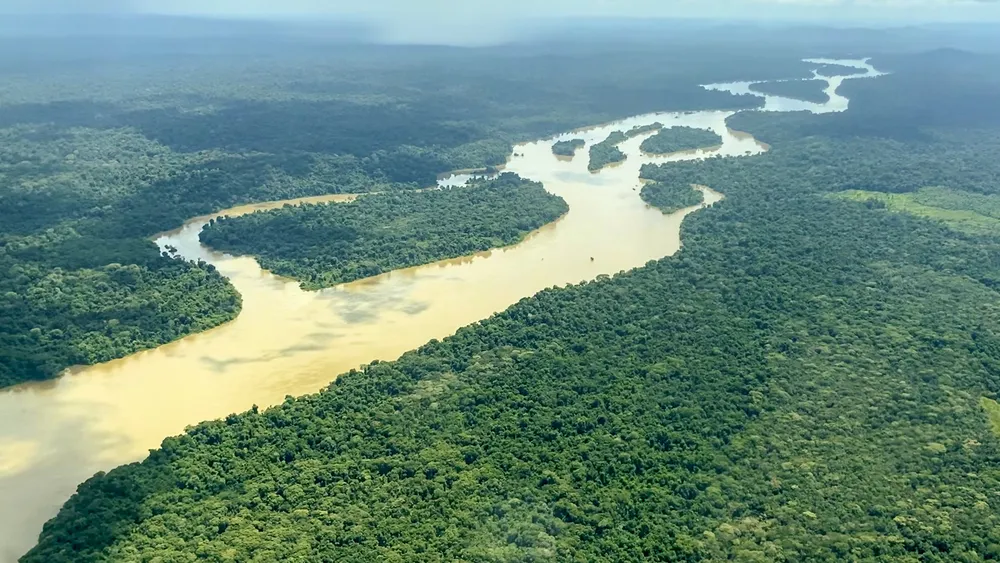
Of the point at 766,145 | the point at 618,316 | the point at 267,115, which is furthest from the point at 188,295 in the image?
the point at 766,145

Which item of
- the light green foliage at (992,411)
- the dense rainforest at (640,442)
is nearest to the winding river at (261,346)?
the dense rainforest at (640,442)

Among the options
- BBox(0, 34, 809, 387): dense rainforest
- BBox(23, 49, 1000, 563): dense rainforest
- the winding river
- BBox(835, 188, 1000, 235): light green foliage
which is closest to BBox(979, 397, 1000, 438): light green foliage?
BBox(23, 49, 1000, 563): dense rainforest

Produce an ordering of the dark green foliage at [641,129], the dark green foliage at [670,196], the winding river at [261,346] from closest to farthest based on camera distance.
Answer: the winding river at [261,346] < the dark green foliage at [670,196] < the dark green foliage at [641,129]

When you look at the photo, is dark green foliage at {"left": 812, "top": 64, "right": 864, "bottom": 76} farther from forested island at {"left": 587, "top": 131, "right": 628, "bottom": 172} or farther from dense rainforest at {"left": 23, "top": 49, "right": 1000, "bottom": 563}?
dense rainforest at {"left": 23, "top": 49, "right": 1000, "bottom": 563}

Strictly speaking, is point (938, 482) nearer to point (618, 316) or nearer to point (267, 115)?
point (618, 316)

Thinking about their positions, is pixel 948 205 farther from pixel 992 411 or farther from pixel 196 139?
pixel 196 139

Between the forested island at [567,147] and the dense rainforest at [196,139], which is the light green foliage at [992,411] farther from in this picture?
the forested island at [567,147]
